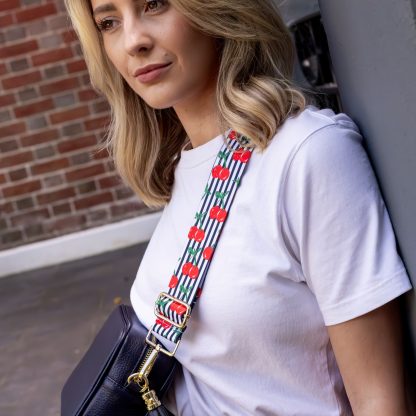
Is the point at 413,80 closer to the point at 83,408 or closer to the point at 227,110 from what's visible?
the point at 227,110

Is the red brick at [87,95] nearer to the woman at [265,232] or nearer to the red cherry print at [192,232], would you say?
the woman at [265,232]

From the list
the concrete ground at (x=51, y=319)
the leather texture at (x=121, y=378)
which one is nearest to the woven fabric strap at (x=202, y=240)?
the leather texture at (x=121, y=378)

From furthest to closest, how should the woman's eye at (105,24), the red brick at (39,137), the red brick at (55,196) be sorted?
1. the red brick at (55,196)
2. the red brick at (39,137)
3. the woman's eye at (105,24)

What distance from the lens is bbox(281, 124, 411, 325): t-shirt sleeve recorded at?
1170mm

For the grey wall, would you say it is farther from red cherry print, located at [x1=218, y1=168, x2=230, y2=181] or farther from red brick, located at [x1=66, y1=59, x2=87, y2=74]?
red brick, located at [x1=66, y1=59, x2=87, y2=74]

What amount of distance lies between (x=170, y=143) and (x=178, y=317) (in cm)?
65

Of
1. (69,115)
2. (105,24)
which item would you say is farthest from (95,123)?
(105,24)

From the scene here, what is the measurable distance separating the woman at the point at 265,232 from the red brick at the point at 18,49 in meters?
3.73

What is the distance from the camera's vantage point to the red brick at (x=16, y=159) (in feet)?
17.7

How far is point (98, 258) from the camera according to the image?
216 inches

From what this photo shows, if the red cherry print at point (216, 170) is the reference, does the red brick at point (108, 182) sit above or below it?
below

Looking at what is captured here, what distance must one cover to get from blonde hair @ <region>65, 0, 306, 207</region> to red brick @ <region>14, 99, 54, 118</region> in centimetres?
358

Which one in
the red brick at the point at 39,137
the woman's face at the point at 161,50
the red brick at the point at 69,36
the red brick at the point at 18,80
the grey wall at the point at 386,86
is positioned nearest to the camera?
the grey wall at the point at 386,86

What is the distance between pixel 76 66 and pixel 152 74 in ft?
13.1
